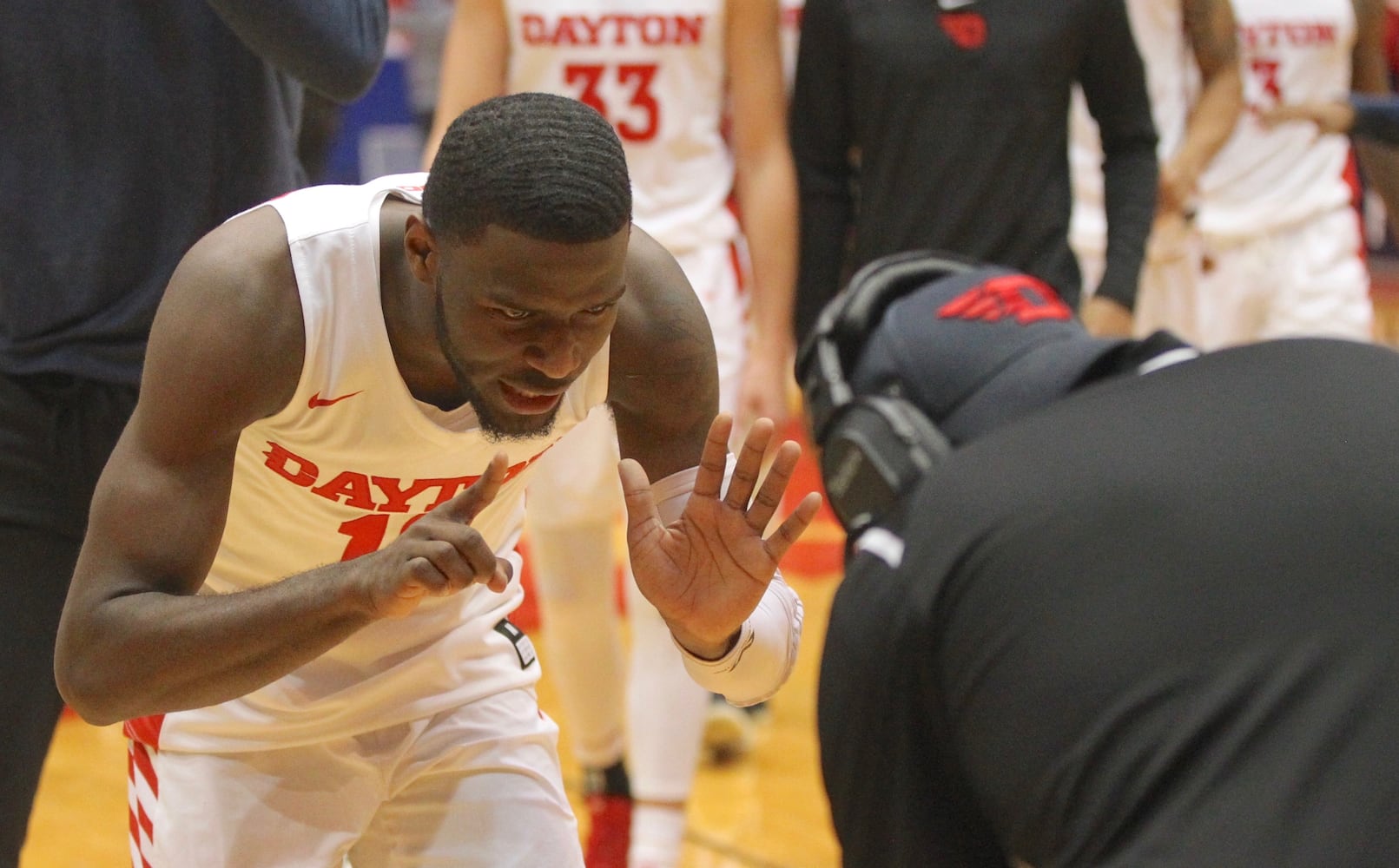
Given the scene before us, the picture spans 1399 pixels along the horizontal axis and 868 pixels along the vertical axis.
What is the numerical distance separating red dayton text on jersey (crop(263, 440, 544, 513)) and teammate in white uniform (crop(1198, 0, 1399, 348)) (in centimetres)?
351

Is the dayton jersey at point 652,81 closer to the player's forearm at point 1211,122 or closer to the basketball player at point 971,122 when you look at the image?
the basketball player at point 971,122

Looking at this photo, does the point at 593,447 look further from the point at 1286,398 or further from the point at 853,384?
the point at 1286,398

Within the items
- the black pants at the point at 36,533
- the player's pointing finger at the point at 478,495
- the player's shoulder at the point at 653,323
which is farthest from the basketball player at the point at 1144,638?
the black pants at the point at 36,533

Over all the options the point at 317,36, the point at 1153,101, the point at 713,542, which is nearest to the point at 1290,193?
the point at 1153,101

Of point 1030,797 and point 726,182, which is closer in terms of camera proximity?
point 1030,797

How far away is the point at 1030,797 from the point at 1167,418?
1.29 ft

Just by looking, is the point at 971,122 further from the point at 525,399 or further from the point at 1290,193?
the point at 1290,193

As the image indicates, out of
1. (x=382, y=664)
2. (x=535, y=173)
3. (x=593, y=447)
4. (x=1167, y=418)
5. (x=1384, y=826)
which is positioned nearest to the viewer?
(x=1384, y=826)

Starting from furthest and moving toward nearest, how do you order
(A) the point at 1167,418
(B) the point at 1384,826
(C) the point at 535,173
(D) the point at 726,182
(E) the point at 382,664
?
(D) the point at 726,182, (E) the point at 382,664, (C) the point at 535,173, (A) the point at 1167,418, (B) the point at 1384,826

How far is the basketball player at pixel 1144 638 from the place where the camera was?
158 centimetres

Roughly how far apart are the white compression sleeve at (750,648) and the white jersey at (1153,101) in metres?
2.73

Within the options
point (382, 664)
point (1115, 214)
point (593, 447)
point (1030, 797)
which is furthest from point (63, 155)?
point (1115, 214)

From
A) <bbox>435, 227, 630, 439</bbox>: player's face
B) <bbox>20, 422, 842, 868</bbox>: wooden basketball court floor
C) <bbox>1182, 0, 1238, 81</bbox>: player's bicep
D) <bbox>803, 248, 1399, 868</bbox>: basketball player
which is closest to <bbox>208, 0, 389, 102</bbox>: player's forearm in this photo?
<bbox>435, 227, 630, 439</bbox>: player's face

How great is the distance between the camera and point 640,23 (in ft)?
12.7
